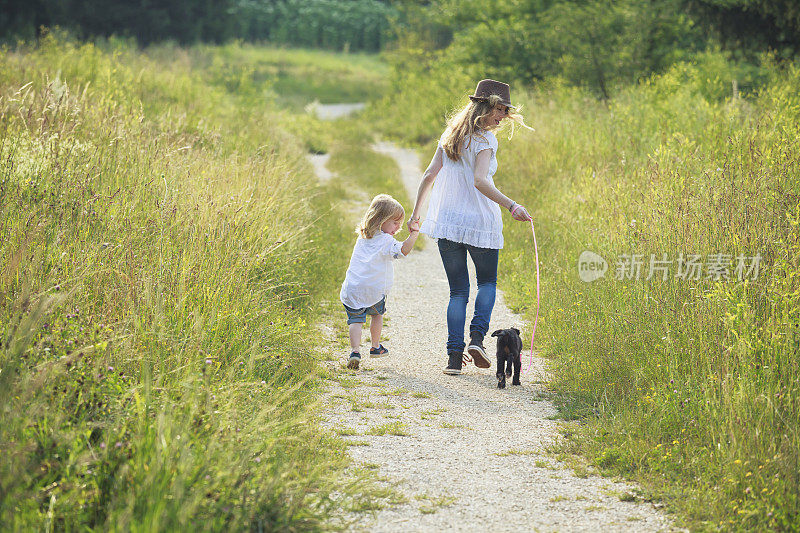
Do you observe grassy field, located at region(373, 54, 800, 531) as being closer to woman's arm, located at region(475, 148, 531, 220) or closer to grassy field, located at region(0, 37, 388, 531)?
woman's arm, located at region(475, 148, 531, 220)

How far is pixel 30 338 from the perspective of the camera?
11.0 feet

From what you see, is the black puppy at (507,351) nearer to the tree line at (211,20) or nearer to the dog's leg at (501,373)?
the dog's leg at (501,373)

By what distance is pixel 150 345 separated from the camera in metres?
3.99

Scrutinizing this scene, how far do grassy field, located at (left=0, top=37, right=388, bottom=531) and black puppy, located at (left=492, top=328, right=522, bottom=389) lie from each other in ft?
4.11

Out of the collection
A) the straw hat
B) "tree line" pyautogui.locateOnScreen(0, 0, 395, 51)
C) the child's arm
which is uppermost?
"tree line" pyautogui.locateOnScreen(0, 0, 395, 51)

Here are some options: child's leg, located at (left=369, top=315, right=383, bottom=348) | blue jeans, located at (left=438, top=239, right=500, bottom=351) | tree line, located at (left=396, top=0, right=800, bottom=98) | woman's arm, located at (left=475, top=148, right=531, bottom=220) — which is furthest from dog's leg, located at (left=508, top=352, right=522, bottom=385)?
tree line, located at (left=396, top=0, right=800, bottom=98)

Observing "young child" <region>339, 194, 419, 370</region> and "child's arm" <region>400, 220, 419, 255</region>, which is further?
"young child" <region>339, 194, 419, 370</region>

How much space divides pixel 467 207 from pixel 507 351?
1069 millimetres

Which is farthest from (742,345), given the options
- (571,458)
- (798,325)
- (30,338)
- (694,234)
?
(30,338)

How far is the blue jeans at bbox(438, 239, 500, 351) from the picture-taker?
5543mm

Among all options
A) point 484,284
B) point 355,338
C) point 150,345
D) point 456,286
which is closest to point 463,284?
point 456,286

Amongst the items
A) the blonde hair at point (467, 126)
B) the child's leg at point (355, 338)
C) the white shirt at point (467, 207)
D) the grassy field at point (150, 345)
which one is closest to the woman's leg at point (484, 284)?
the white shirt at point (467, 207)

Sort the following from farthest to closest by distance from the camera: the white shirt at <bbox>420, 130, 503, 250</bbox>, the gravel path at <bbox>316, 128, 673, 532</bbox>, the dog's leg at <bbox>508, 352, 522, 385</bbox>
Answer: the white shirt at <bbox>420, 130, 503, 250</bbox>
the dog's leg at <bbox>508, 352, 522, 385</bbox>
the gravel path at <bbox>316, 128, 673, 532</bbox>

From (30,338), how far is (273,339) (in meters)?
1.82
